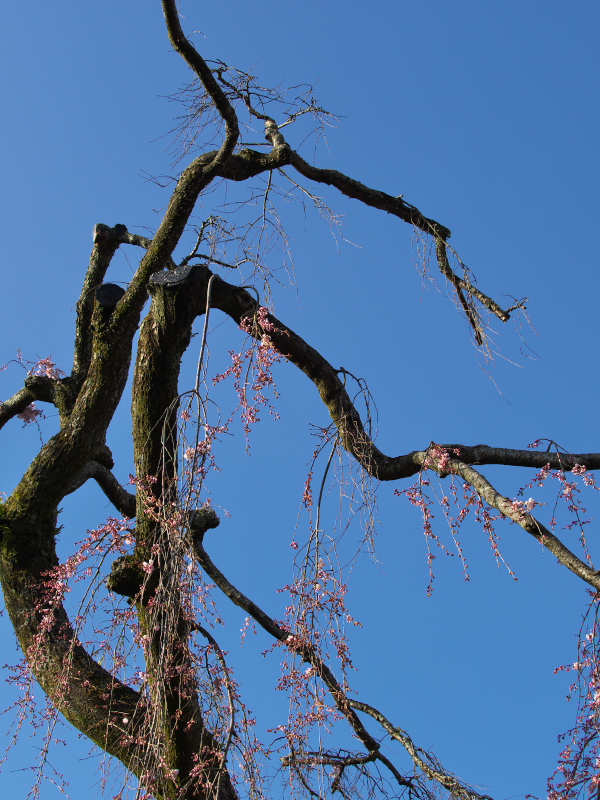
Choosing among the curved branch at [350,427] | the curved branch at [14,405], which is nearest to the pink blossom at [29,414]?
the curved branch at [14,405]

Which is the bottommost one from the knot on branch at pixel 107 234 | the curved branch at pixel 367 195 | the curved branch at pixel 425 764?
the curved branch at pixel 425 764

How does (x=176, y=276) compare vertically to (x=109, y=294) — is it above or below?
below

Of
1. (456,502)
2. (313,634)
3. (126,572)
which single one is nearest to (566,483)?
(456,502)

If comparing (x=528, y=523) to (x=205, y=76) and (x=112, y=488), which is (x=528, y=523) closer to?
(x=205, y=76)

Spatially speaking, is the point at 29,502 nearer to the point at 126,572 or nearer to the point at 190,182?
the point at 126,572

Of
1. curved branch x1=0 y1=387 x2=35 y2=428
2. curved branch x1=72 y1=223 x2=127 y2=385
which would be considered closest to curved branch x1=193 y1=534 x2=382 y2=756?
curved branch x1=72 y1=223 x2=127 y2=385

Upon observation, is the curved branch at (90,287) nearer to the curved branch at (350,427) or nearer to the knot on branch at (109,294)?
the knot on branch at (109,294)

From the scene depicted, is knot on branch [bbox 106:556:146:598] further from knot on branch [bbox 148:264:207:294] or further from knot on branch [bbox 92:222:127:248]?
knot on branch [bbox 92:222:127:248]

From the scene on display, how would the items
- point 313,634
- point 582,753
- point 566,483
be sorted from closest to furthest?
point 582,753 < point 566,483 < point 313,634

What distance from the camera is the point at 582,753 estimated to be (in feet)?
7.96

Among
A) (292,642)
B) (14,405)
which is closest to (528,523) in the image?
(292,642)

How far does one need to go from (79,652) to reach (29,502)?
93 centimetres

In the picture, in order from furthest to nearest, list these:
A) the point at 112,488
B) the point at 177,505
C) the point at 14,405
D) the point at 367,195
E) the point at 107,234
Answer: the point at 107,234
the point at 14,405
the point at 112,488
the point at 367,195
the point at 177,505

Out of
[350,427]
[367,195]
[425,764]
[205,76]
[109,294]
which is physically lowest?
[425,764]
